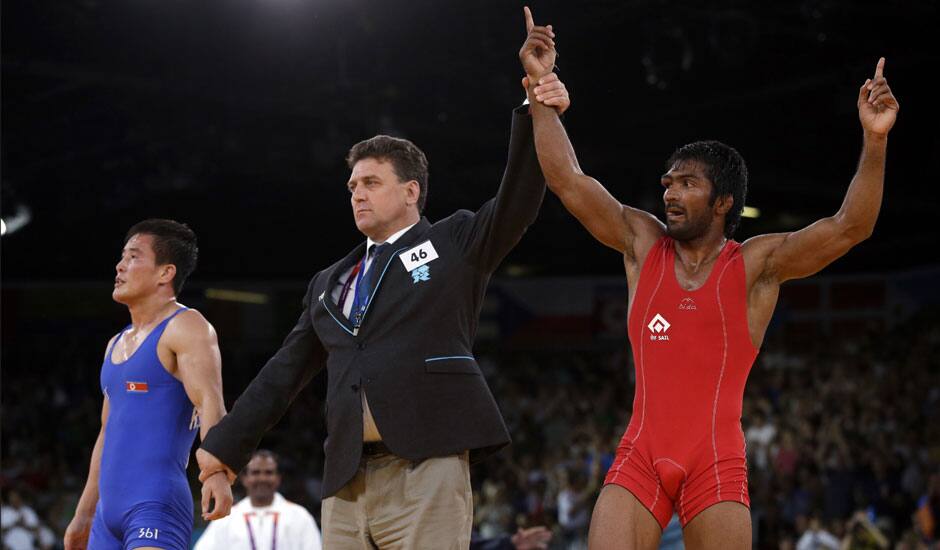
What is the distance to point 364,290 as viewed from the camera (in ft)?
15.2

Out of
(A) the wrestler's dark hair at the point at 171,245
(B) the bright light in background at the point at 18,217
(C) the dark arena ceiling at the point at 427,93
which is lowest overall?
(A) the wrestler's dark hair at the point at 171,245

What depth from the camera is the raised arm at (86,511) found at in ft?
17.4

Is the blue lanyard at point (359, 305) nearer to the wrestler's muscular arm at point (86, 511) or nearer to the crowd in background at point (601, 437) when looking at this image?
the wrestler's muscular arm at point (86, 511)

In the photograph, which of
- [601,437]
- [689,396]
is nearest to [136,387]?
[689,396]

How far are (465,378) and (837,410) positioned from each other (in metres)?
14.2

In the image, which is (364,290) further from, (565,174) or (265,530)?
(265,530)

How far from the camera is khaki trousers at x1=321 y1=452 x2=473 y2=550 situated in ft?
13.9

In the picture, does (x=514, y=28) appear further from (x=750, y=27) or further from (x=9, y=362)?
(x=9, y=362)

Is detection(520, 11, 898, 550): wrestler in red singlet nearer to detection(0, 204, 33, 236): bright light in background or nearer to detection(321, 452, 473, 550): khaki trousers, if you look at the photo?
detection(321, 452, 473, 550): khaki trousers

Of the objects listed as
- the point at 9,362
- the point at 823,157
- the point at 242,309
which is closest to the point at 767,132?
the point at 823,157

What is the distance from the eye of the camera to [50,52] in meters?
14.4

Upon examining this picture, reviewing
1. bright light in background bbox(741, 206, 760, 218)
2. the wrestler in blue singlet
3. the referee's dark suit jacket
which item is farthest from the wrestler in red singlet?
bright light in background bbox(741, 206, 760, 218)

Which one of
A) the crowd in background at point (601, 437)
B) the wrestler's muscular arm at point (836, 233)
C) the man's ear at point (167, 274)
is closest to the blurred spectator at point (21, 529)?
the crowd in background at point (601, 437)

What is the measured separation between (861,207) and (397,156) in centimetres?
167
